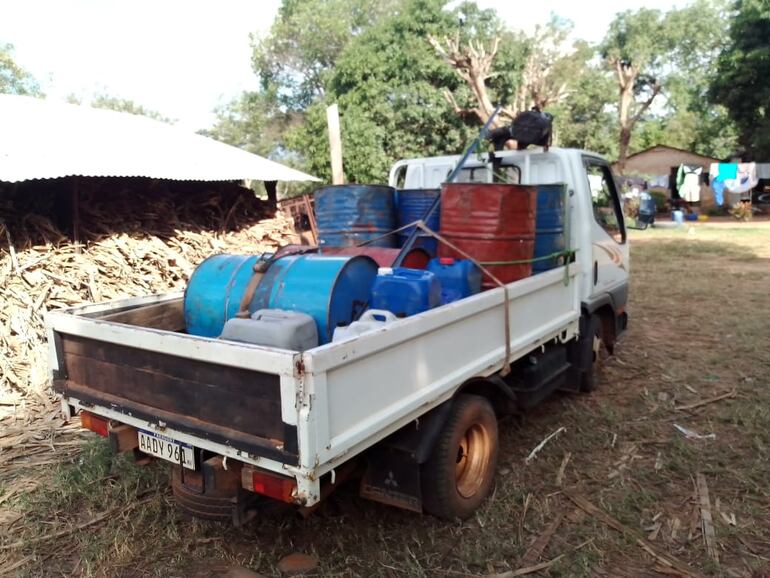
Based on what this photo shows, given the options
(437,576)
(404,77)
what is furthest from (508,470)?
(404,77)

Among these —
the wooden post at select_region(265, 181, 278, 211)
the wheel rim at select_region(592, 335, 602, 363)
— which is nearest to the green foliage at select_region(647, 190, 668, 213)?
the wooden post at select_region(265, 181, 278, 211)

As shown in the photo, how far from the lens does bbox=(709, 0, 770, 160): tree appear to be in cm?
2125

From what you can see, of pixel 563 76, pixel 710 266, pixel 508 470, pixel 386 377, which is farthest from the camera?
pixel 563 76

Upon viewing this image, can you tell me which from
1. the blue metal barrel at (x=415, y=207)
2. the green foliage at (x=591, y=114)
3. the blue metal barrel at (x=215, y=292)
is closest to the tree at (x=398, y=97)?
the green foliage at (x=591, y=114)

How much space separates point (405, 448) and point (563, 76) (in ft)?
102

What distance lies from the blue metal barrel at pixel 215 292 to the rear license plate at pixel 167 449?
73 centimetres

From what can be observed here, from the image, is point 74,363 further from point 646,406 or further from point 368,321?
point 646,406

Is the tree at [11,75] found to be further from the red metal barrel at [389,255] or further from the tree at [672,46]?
the red metal barrel at [389,255]

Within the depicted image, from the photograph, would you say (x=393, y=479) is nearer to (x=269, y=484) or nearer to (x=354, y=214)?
(x=269, y=484)

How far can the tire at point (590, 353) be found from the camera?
4.74 metres

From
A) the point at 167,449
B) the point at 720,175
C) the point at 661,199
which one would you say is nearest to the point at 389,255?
the point at 167,449

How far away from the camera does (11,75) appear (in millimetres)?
31688

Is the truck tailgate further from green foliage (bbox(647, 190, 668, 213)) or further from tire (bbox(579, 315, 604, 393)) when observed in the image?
green foliage (bbox(647, 190, 668, 213))

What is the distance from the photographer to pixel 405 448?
105 inches
